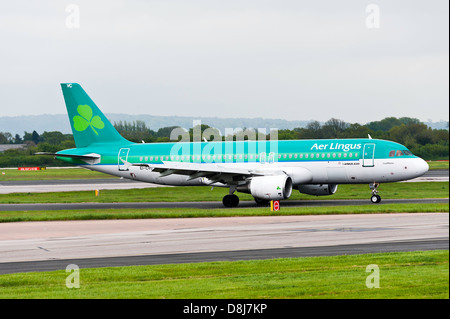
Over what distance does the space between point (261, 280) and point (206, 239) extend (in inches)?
384

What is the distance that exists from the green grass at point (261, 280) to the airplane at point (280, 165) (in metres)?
21.7

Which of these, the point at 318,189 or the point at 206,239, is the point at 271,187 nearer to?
the point at 318,189

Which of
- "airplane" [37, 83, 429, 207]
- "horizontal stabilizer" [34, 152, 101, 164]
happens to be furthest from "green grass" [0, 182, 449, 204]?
"airplane" [37, 83, 429, 207]

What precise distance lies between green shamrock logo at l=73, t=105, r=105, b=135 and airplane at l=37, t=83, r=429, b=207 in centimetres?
448

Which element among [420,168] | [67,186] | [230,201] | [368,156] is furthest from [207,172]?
[67,186]

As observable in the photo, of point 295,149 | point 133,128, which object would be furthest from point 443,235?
point 133,128

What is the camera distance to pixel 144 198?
2146 inches

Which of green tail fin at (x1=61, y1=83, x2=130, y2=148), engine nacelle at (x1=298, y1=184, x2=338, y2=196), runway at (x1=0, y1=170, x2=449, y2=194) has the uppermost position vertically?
green tail fin at (x1=61, y1=83, x2=130, y2=148)

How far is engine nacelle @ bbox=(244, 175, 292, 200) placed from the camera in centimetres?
4162

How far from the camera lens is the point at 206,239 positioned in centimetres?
2683

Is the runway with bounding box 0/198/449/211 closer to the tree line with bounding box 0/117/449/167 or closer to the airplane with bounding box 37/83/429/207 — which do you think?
the airplane with bounding box 37/83/429/207

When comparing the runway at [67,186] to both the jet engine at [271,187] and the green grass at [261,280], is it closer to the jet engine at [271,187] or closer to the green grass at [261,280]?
the jet engine at [271,187]

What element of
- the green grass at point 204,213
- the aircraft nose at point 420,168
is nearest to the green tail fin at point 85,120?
the green grass at point 204,213

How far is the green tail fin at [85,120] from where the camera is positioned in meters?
51.2
